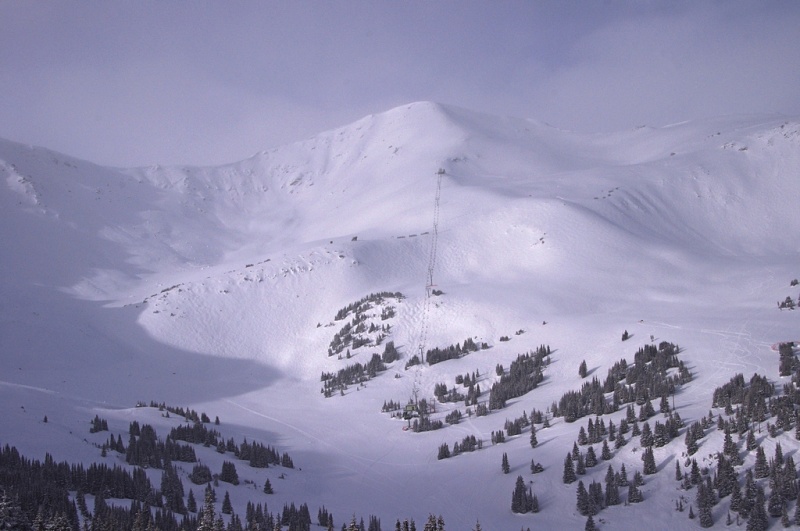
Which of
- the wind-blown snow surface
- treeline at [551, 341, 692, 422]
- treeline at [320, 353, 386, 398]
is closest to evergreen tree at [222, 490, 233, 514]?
the wind-blown snow surface

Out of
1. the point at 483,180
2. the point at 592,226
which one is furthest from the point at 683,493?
the point at 483,180

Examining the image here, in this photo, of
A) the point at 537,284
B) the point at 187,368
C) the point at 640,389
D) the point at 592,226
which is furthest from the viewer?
the point at 592,226

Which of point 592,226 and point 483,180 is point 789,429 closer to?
point 592,226

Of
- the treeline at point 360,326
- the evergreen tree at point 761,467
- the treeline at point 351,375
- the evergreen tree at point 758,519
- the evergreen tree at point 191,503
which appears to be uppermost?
the treeline at point 360,326

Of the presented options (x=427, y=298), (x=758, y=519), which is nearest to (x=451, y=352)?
(x=427, y=298)

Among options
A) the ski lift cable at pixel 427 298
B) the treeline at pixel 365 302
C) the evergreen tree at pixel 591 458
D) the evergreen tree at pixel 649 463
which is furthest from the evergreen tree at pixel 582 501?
the treeline at pixel 365 302

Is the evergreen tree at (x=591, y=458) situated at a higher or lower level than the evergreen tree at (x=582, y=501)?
higher

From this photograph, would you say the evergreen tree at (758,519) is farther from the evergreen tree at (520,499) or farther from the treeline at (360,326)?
the treeline at (360,326)

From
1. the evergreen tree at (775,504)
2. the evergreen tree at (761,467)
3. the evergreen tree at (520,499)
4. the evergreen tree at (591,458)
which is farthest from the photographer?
the evergreen tree at (591,458)
